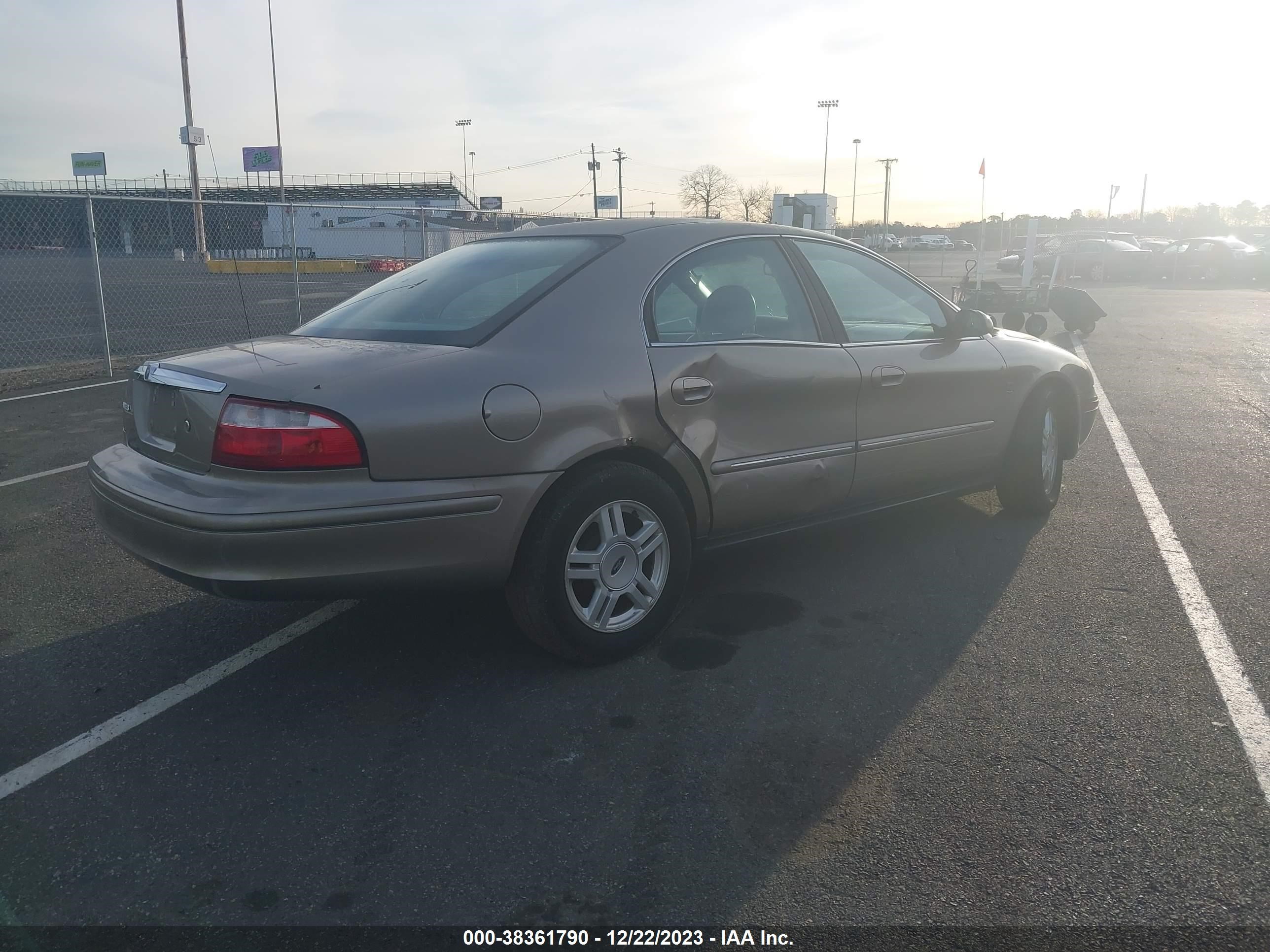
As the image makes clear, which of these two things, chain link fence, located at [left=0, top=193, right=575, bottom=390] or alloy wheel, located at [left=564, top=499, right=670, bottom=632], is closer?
alloy wheel, located at [left=564, top=499, right=670, bottom=632]

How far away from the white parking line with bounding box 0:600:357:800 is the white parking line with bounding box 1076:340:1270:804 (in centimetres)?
329

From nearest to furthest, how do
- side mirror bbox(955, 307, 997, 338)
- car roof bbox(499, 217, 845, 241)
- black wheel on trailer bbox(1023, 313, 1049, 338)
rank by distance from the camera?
car roof bbox(499, 217, 845, 241) < side mirror bbox(955, 307, 997, 338) < black wheel on trailer bbox(1023, 313, 1049, 338)

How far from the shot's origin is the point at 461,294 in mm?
3877

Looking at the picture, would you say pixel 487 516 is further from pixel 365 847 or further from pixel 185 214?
pixel 185 214

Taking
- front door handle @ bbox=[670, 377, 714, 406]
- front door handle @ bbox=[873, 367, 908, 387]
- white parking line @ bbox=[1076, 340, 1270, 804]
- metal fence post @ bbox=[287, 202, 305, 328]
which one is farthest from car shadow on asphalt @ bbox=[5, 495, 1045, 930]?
metal fence post @ bbox=[287, 202, 305, 328]

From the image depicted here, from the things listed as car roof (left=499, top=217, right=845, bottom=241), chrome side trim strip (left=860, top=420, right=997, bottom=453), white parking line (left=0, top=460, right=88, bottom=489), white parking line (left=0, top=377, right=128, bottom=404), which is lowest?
white parking line (left=0, top=460, right=88, bottom=489)

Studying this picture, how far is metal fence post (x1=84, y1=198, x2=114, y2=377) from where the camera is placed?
403 inches

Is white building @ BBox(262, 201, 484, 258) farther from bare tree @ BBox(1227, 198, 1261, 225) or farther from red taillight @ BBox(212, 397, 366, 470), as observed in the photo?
bare tree @ BBox(1227, 198, 1261, 225)

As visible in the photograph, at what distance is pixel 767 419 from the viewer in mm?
3980

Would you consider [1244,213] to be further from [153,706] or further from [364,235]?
[153,706]

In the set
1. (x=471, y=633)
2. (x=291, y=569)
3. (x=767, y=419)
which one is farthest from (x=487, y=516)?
(x=767, y=419)

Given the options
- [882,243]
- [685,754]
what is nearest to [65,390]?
[685,754]

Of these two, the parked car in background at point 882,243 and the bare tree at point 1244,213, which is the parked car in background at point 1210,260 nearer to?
the parked car in background at point 882,243

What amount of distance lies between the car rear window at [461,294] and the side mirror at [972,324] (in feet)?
6.47
